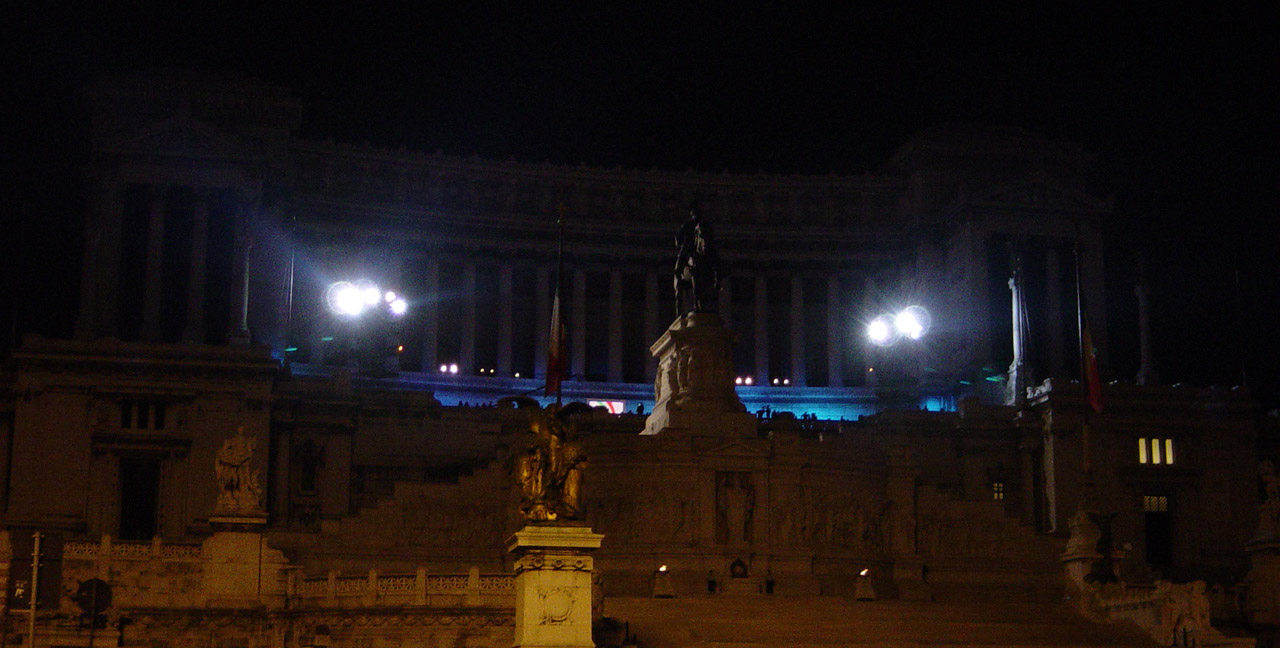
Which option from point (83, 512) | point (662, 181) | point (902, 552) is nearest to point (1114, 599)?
point (902, 552)

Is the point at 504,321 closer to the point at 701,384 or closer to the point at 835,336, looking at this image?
the point at 835,336

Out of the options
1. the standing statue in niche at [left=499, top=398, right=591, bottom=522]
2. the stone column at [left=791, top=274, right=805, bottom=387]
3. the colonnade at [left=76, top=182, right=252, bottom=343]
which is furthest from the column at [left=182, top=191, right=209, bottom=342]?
the standing statue in niche at [left=499, top=398, right=591, bottom=522]

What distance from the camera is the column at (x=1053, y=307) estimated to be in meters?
86.7

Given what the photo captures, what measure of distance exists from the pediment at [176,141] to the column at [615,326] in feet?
68.8

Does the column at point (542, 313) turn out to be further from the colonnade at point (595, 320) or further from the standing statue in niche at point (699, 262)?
the standing statue in niche at point (699, 262)

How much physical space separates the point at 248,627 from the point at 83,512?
19.2 meters

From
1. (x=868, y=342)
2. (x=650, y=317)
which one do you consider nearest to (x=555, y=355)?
(x=650, y=317)

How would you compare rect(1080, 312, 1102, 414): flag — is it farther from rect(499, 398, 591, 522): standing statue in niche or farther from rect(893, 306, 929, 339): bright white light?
rect(499, 398, 591, 522): standing statue in niche

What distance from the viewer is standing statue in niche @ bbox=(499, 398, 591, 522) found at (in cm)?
3306

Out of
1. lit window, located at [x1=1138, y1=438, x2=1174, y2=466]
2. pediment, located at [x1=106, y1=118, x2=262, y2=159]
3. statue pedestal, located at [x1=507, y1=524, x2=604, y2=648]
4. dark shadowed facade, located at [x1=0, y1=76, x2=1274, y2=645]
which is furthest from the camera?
pediment, located at [x1=106, y1=118, x2=262, y2=159]

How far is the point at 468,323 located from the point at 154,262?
15958 millimetres

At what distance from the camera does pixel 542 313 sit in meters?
89.9

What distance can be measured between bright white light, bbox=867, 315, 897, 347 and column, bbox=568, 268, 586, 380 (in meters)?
15.1

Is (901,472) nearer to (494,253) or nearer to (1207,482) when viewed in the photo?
(1207,482)
